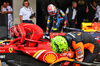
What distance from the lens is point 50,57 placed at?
5.01 metres

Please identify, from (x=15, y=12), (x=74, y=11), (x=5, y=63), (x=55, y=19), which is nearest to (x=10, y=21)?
(x=15, y=12)

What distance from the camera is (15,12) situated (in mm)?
9211

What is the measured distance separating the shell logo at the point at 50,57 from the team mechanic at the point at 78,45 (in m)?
1.25

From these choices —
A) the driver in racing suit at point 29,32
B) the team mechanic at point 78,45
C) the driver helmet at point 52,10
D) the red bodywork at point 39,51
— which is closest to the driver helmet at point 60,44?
the team mechanic at point 78,45

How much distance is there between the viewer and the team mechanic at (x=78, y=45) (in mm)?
3531

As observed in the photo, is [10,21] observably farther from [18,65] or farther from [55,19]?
[18,65]

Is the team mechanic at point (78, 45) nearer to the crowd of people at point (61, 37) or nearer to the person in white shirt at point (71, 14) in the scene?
the crowd of people at point (61, 37)

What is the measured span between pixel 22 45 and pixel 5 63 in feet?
1.96

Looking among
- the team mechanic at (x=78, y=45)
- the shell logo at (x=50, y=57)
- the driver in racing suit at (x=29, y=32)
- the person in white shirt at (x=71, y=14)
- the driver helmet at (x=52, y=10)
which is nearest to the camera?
the team mechanic at (x=78, y=45)

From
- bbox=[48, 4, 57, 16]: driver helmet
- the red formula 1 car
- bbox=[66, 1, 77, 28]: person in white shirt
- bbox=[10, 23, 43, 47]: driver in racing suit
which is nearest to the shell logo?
the red formula 1 car

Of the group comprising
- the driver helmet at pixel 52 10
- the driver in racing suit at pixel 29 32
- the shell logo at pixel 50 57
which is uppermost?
the driver helmet at pixel 52 10

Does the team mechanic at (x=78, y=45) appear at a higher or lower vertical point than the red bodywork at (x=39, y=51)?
higher

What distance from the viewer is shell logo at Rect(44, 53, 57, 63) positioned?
498 centimetres

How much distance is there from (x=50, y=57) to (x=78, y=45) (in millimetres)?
1614
